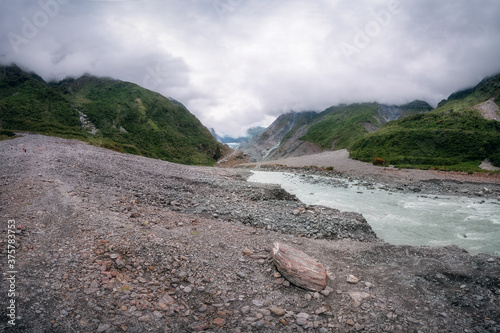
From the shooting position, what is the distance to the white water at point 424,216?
13.1 metres

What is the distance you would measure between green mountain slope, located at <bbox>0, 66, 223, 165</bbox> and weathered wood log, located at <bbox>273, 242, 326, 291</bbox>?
5726 centimetres

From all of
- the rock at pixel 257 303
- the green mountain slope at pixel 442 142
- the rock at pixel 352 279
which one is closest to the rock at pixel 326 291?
the rock at pixel 352 279

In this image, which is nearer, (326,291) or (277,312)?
(277,312)

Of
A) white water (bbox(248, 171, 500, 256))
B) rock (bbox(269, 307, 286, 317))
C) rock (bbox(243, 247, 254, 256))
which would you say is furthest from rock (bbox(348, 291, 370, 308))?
white water (bbox(248, 171, 500, 256))

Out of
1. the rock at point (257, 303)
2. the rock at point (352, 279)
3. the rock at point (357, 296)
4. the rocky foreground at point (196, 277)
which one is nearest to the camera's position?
the rocky foreground at point (196, 277)

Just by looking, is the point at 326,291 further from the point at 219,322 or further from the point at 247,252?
the point at 219,322

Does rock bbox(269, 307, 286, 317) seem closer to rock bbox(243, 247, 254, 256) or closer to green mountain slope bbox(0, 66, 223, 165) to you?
rock bbox(243, 247, 254, 256)

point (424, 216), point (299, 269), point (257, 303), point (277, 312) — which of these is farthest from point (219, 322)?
point (424, 216)

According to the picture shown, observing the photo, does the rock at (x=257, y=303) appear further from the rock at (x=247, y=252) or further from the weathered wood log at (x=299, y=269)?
the rock at (x=247, y=252)

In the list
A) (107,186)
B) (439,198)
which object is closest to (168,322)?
(107,186)

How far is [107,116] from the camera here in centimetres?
8931

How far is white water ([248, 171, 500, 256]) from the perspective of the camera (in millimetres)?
13109

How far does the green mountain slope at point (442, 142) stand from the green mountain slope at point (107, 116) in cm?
6557

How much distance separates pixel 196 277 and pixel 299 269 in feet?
11.0
